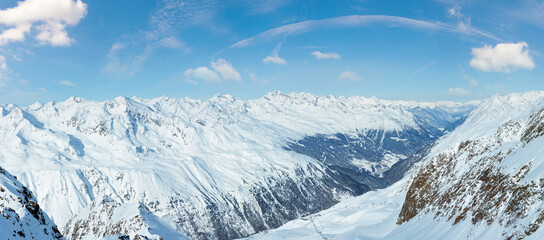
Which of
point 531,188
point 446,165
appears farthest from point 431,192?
point 531,188

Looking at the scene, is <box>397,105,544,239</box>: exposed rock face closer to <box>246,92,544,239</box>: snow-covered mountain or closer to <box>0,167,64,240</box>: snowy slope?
<box>246,92,544,239</box>: snow-covered mountain

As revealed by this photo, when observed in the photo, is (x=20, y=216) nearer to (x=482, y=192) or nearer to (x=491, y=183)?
(x=482, y=192)

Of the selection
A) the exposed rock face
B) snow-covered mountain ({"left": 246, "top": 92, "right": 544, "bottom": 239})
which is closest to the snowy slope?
snow-covered mountain ({"left": 246, "top": 92, "right": 544, "bottom": 239})

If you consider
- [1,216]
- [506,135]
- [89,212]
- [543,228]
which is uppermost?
[89,212]

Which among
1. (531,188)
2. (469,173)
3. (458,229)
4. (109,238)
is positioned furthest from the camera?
(469,173)

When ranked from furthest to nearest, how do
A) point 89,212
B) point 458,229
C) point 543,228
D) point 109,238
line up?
point 89,212, point 458,229, point 109,238, point 543,228

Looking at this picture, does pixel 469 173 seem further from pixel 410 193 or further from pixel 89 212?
pixel 89 212

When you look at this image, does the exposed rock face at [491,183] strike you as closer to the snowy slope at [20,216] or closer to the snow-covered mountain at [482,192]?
the snow-covered mountain at [482,192]

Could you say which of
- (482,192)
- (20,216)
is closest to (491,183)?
(482,192)

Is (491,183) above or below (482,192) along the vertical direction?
above
